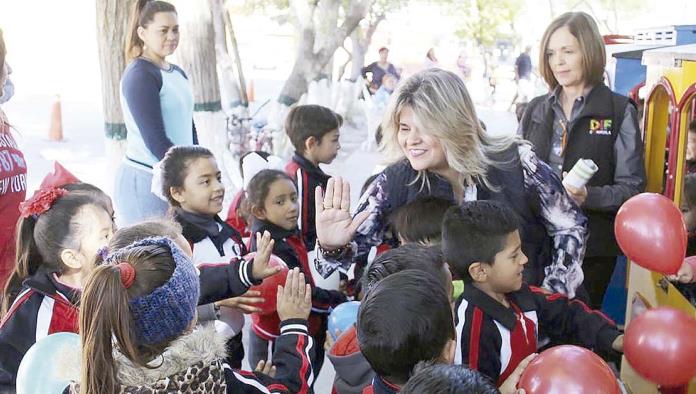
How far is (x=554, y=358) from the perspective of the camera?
2312 millimetres

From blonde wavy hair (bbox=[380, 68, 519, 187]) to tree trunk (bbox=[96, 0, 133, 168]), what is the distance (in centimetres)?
375

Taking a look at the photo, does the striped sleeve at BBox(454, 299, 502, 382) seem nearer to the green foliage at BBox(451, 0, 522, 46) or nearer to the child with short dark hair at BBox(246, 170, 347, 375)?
the child with short dark hair at BBox(246, 170, 347, 375)

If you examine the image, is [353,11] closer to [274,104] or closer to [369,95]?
[274,104]

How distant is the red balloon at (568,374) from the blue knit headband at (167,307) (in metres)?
0.97

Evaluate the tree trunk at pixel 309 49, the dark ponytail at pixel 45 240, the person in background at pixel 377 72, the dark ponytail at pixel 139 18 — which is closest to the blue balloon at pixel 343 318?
the dark ponytail at pixel 45 240

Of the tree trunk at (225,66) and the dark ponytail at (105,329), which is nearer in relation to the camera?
the dark ponytail at (105,329)

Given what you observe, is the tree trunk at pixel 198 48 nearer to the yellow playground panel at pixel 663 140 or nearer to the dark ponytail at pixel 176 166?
the dark ponytail at pixel 176 166

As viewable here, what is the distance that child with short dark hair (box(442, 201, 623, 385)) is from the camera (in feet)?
8.48

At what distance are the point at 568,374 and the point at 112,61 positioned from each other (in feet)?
16.1

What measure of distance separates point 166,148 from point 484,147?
7.05 ft

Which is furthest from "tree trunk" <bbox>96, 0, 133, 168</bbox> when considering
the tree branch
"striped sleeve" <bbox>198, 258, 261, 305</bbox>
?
the tree branch

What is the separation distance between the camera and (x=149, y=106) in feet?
14.8

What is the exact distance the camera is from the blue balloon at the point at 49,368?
2.15 meters

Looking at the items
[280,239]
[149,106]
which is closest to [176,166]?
[280,239]
